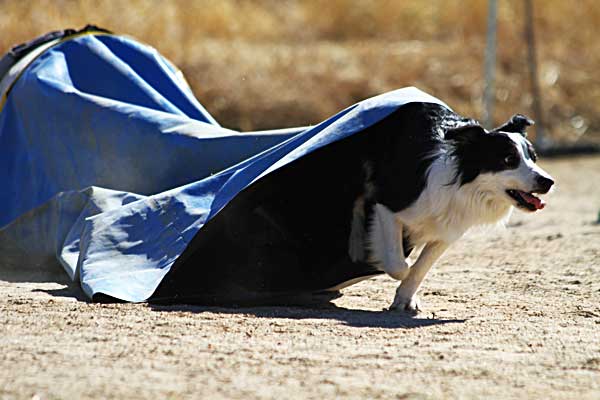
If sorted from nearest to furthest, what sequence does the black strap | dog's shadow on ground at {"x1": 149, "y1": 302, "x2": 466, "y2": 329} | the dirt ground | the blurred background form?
the dirt ground → dog's shadow on ground at {"x1": 149, "y1": 302, "x2": 466, "y2": 329} → the black strap → the blurred background

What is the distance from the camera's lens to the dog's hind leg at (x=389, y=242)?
5.81 meters

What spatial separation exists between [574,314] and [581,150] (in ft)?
32.1

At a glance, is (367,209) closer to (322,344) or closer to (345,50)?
(322,344)

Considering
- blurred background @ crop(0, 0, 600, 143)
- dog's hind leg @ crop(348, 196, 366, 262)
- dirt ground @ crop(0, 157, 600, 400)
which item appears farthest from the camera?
blurred background @ crop(0, 0, 600, 143)

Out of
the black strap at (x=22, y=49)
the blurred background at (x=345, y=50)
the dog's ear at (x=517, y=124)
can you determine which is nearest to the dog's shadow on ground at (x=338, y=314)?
the dog's ear at (x=517, y=124)

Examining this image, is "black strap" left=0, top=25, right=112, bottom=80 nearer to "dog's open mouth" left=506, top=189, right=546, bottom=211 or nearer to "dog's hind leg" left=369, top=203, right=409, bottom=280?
"dog's hind leg" left=369, top=203, right=409, bottom=280

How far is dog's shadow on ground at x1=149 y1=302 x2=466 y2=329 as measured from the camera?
5.48 m

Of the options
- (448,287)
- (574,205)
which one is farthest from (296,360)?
(574,205)

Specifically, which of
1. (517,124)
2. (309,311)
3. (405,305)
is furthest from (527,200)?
(309,311)

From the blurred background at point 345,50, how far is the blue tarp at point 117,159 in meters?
6.47

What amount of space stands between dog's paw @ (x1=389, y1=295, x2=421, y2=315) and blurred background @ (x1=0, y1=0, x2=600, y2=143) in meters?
9.07

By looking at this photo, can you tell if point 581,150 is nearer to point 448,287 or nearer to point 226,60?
point 226,60

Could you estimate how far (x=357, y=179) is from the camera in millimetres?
6062

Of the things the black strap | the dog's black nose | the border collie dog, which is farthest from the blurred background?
the dog's black nose
